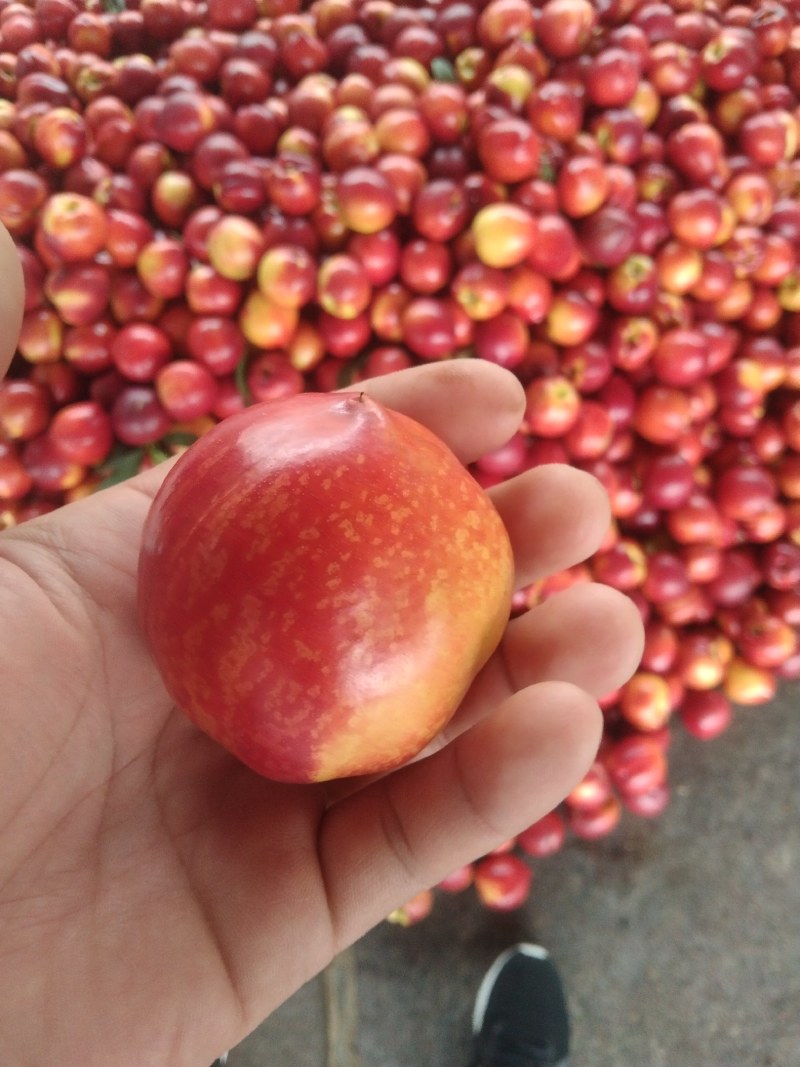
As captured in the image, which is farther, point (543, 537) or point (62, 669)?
point (543, 537)

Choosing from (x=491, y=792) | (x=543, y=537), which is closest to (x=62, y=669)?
(x=491, y=792)

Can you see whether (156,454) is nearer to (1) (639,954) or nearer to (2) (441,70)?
(2) (441,70)

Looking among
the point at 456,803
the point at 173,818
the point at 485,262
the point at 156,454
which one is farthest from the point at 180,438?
the point at 456,803

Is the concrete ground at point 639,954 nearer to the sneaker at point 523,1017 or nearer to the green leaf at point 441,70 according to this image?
the sneaker at point 523,1017

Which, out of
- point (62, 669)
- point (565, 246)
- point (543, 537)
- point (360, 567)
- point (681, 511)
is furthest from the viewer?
point (681, 511)

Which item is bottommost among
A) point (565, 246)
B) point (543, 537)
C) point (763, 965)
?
point (763, 965)

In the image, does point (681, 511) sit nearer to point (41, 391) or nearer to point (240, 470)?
point (240, 470)

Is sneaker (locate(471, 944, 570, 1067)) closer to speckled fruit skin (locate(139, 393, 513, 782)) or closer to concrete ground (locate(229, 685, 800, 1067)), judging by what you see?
concrete ground (locate(229, 685, 800, 1067))
